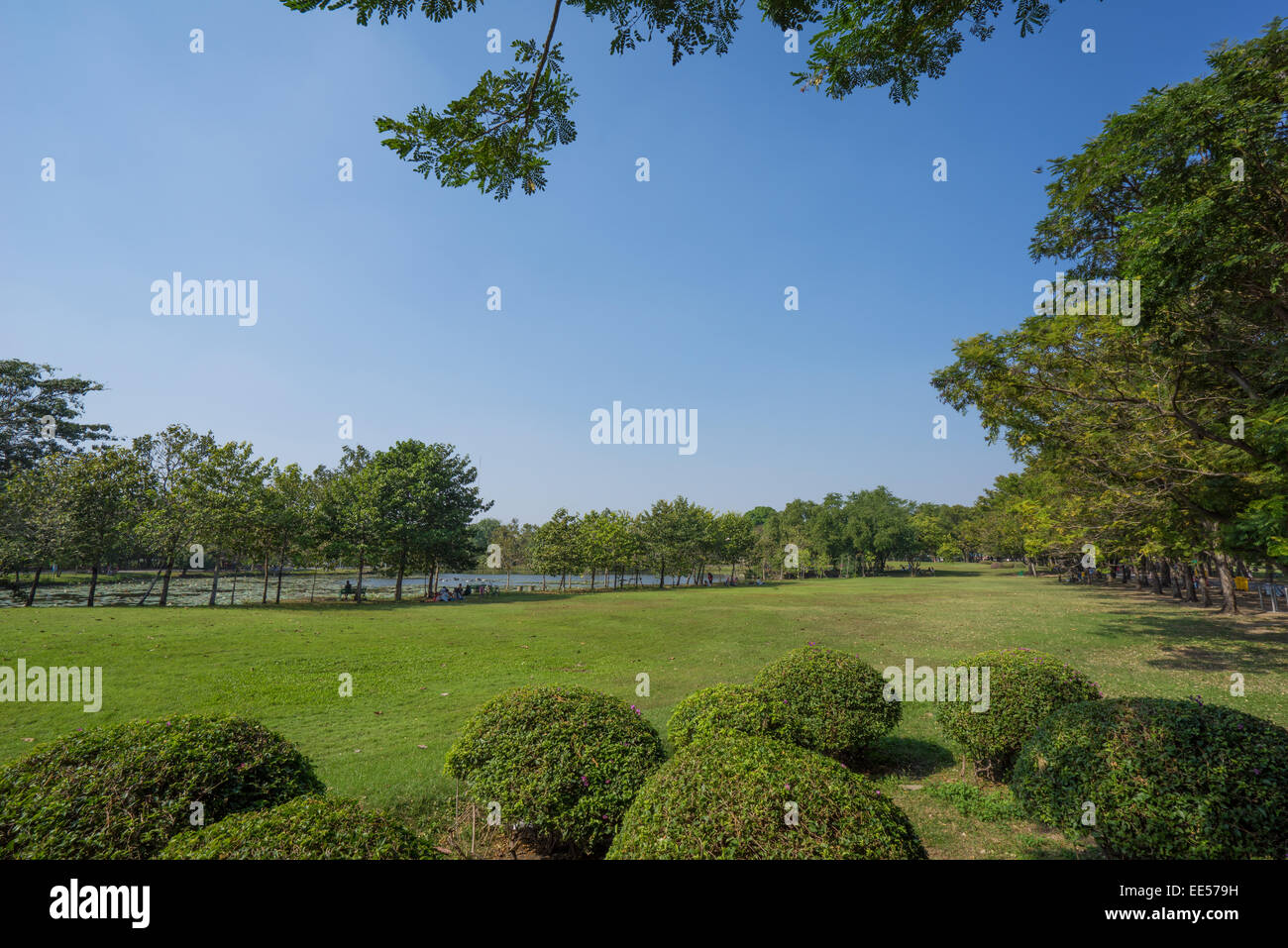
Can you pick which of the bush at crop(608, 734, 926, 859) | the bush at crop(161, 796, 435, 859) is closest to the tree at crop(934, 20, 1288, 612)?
the bush at crop(608, 734, 926, 859)

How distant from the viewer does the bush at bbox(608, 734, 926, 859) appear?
277 cm

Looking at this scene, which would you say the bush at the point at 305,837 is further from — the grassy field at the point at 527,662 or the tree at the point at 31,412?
the tree at the point at 31,412

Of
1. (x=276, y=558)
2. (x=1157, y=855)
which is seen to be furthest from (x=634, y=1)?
(x=276, y=558)

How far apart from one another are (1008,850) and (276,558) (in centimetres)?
4032

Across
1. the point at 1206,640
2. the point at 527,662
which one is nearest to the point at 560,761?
the point at 527,662

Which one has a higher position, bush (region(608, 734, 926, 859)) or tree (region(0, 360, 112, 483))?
tree (region(0, 360, 112, 483))

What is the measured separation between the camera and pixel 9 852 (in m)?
2.64

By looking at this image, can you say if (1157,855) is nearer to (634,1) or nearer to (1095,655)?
(634,1)

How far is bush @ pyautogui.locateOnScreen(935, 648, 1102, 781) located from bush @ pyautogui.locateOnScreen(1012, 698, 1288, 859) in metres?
1.57

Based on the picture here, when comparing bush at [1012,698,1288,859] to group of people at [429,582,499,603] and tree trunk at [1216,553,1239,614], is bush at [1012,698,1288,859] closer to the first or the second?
tree trunk at [1216,553,1239,614]

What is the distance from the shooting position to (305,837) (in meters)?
2.46

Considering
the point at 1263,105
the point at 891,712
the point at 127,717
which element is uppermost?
the point at 1263,105

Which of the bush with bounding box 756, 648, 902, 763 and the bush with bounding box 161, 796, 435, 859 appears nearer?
the bush with bounding box 161, 796, 435, 859

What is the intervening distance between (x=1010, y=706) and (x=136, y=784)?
842cm
